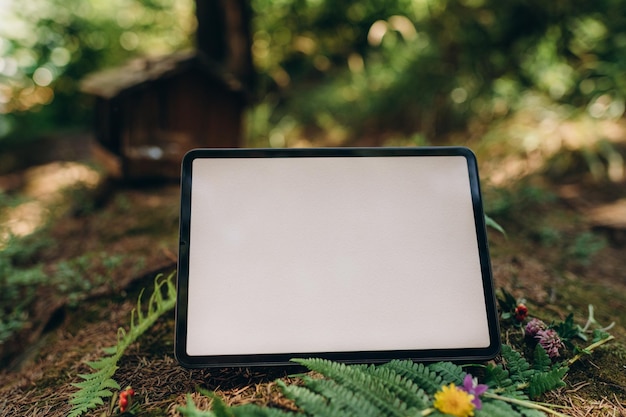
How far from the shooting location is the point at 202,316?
1.14m

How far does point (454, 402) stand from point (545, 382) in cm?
31

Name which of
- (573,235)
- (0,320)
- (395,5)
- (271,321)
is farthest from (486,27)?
(0,320)

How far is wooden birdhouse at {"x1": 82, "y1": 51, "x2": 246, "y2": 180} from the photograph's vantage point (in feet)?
9.24

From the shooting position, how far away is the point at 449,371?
3.51ft

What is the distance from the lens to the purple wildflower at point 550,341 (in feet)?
4.07

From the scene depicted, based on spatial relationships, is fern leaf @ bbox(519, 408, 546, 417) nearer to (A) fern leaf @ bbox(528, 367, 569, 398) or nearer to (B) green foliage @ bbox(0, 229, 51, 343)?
(A) fern leaf @ bbox(528, 367, 569, 398)

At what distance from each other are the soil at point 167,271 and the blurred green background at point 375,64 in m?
0.89

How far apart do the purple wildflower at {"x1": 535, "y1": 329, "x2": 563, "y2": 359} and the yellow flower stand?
0.43m

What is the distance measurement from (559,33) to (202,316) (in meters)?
4.32

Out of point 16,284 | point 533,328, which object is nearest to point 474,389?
point 533,328

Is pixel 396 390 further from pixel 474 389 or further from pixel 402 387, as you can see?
pixel 474 389

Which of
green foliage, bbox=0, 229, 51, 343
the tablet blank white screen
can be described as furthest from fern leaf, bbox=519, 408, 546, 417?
green foliage, bbox=0, 229, 51, 343

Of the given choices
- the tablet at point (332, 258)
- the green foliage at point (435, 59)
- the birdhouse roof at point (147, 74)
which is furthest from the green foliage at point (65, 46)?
the tablet at point (332, 258)

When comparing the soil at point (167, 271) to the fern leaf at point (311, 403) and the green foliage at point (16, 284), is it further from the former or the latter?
the fern leaf at point (311, 403)
